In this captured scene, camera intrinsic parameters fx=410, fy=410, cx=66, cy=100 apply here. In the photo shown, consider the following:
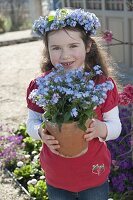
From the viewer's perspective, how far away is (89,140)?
1.69 metres

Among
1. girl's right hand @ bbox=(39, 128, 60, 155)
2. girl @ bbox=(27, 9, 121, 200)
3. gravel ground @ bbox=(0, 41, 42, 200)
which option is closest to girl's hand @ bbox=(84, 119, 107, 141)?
girl @ bbox=(27, 9, 121, 200)

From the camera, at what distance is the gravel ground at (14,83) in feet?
10.9

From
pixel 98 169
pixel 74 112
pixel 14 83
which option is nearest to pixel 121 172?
Answer: pixel 98 169

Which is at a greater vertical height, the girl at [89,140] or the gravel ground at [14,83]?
the girl at [89,140]

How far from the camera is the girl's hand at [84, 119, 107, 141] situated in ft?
5.38

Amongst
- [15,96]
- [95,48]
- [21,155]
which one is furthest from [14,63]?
[95,48]

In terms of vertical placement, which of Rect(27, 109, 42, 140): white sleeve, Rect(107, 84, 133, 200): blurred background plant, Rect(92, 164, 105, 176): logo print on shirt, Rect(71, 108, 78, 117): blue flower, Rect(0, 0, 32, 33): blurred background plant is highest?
Rect(71, 108, 78, 117): blue flower

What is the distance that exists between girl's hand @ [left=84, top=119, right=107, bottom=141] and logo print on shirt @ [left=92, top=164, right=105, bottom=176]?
148 mm

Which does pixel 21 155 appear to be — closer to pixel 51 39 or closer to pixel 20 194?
pixel 20 194

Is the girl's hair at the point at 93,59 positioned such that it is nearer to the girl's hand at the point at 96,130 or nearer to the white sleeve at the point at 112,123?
the white sleeve at the point at 112,123

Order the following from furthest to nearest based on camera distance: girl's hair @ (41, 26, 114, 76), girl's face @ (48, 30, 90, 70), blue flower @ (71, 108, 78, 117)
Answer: girl's hair @ (41, 26, 114, 76) < girl's face @ (48, 30, 90, 70) < blue flower @ (71, 108, 78, 117)

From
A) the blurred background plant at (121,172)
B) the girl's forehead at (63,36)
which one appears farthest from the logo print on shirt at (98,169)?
the blurred background plant at (121,172)

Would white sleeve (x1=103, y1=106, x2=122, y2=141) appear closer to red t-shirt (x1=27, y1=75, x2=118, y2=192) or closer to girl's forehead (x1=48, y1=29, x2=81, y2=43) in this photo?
red t-shirt (x1=27, y1=75, x2=118, y2=192)

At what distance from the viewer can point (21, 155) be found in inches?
147
